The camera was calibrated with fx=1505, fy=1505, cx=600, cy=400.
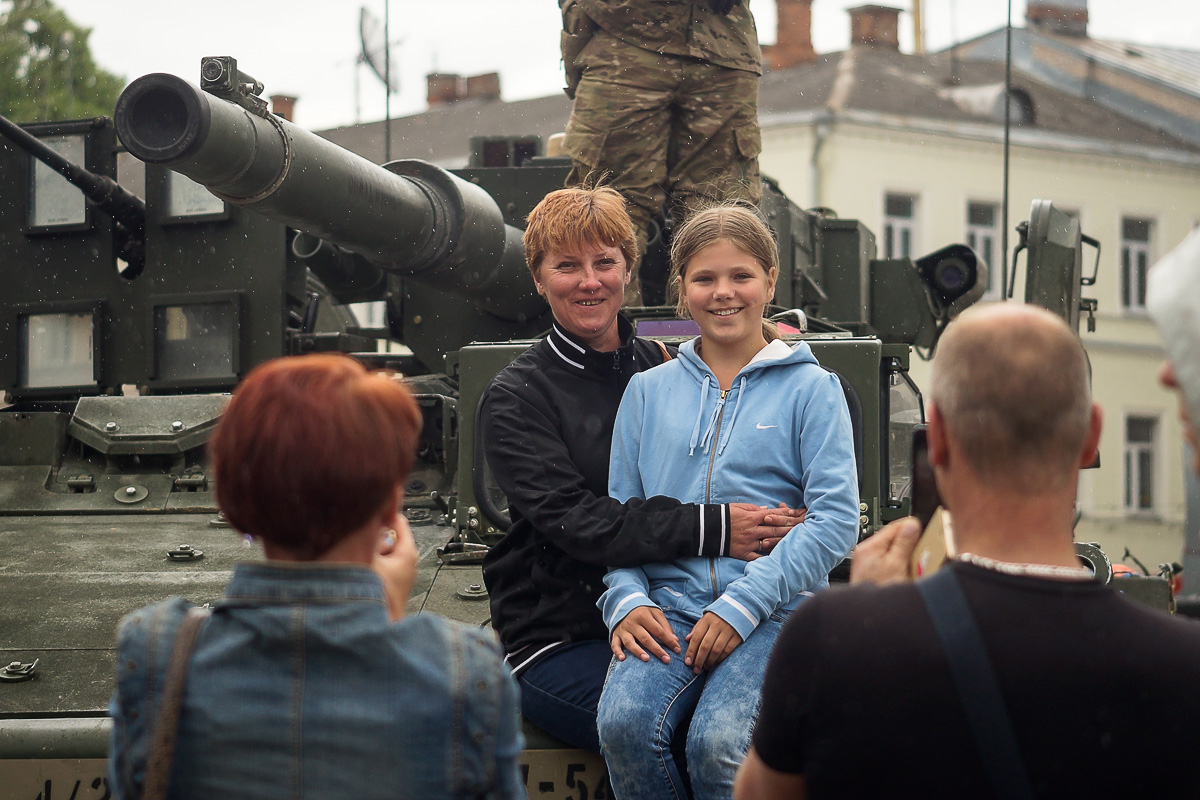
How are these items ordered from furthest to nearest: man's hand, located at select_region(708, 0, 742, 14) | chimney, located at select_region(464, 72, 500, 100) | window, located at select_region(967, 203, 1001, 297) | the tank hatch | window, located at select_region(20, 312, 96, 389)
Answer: chimney, located at select_region(464, 72, 500, 100), window, located at select_region(967, 203, 1001, 297), window, located at select_region(20, 312, 96, 389), man's hand, located at select_region(708, 0, 742, 14), the tank hatch

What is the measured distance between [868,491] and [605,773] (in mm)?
1105

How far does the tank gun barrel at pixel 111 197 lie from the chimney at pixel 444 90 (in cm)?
2609

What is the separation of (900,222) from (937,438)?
74.5ft

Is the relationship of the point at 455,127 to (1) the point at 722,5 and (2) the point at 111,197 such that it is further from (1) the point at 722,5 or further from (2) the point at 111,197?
(1) the point at 722,5

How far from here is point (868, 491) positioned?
3.94 metres

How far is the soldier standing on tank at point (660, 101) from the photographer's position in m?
5.67

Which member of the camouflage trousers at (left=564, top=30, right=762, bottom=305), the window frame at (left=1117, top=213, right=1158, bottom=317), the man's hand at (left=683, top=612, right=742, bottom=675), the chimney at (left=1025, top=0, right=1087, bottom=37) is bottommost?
the man's hand at (left=683, top=612, right=742, bottom=675)

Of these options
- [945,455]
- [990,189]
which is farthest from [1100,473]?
[945,455]

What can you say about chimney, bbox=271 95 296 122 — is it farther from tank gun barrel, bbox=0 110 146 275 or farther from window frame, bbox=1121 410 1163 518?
Result: tank gun barrel, bbox=0 110 146 275

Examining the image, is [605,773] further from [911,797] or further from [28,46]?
[28,46]

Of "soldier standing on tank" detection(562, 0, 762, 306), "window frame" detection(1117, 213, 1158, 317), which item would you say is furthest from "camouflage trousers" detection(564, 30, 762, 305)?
"window frame" detection(1117, 213, 1158, 317)

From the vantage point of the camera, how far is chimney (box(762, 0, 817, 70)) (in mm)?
27125

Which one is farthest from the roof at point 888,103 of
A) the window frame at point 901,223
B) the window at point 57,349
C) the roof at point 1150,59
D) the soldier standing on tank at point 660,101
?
the soldier standing on tank at point 660,101

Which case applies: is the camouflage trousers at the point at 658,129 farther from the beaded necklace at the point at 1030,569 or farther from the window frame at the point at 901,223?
the window frame at the point at 901,223
